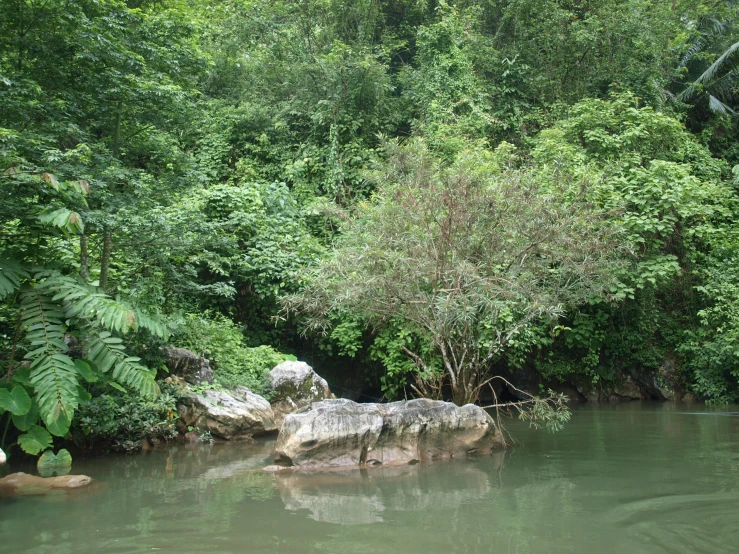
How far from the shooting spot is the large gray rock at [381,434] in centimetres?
789

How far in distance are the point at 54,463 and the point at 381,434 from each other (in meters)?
4.28

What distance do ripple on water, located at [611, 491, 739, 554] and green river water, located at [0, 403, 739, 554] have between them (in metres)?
0.02

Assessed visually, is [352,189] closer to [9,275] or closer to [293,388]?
[293,388]

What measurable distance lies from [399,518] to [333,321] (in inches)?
337

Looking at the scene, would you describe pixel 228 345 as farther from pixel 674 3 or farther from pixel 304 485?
pixel 674 3

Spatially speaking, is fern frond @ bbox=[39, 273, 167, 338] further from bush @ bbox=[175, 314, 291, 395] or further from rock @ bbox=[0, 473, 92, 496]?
bush @ bbox=[175, 314, 291, 395]

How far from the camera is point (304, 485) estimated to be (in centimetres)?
699

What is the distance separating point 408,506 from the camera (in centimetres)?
600

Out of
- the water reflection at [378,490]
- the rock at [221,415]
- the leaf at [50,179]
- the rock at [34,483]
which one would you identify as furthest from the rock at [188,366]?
the leaf at [50,179]

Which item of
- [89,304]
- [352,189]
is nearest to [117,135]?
[89,304]

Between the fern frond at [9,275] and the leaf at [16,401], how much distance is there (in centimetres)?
116

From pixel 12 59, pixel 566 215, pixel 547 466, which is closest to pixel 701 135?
pixel 566 215

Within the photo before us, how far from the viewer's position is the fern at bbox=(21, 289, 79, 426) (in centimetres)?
704

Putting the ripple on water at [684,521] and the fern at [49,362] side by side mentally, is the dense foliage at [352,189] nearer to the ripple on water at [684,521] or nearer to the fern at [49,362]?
the fern at [49,362]
